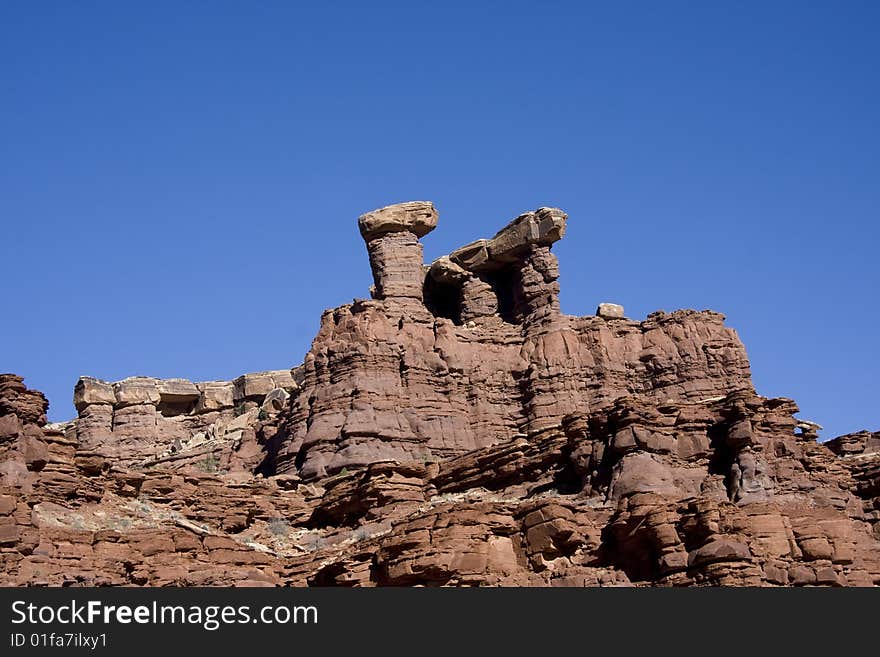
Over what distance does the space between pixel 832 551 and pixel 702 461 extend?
745cm

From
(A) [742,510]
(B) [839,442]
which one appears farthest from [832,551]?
(B) [839,442]

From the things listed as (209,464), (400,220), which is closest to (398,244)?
(400,220)

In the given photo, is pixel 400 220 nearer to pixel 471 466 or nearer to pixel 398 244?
pixel 398 244

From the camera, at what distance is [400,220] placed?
93.1 metres

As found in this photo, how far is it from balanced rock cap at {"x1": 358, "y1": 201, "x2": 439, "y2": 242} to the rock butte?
0.10m

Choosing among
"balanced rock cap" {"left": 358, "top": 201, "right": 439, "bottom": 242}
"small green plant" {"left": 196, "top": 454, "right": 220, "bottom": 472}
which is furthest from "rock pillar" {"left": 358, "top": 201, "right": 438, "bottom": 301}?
"small green plant" {"left": 196, "top": 454, "right": 220, "bottom": 472}

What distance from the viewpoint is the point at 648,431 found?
230 ft

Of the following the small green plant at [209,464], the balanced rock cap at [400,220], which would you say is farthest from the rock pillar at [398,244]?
the small green plant at [209,464]

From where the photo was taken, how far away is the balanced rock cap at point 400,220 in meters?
93.1

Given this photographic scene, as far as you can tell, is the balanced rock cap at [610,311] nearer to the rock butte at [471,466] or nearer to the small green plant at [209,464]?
the rock butte at [471,466]

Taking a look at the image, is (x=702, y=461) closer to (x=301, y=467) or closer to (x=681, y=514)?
(x=681, y=514)

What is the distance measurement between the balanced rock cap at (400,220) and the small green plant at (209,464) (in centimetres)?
1262

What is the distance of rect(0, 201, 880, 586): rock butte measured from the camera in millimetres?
64375

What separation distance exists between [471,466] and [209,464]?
1761cm
